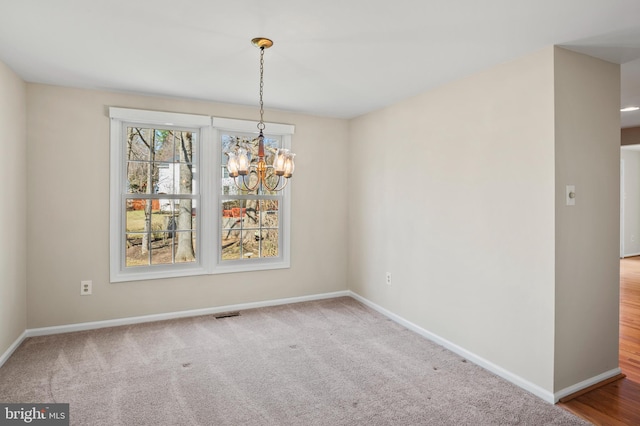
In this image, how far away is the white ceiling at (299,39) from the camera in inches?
79.7

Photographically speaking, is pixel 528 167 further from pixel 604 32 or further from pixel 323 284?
pixel 323 284

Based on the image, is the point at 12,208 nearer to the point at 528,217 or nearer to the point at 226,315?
the point at 226,315

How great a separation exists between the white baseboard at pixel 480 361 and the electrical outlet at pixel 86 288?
313cm

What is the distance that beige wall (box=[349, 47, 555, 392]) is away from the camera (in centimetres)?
253

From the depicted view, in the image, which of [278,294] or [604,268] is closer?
[604,268]

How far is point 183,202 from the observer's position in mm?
4160

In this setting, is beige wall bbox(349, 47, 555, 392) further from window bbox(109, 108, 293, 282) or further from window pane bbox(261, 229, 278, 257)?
window bbox(109, 108, 293, 282)

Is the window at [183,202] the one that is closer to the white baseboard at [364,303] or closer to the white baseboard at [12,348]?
the white baseboard at [364,303]

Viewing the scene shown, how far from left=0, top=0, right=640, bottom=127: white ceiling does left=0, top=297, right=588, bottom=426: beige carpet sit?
2.42 metres

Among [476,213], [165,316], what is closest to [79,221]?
[165,316]

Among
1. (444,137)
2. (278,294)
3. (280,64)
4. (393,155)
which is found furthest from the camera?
(278,294)

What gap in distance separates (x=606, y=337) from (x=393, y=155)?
2.47 meters

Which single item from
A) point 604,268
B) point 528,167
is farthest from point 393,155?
point 604,268

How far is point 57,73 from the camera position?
314 centimetres
